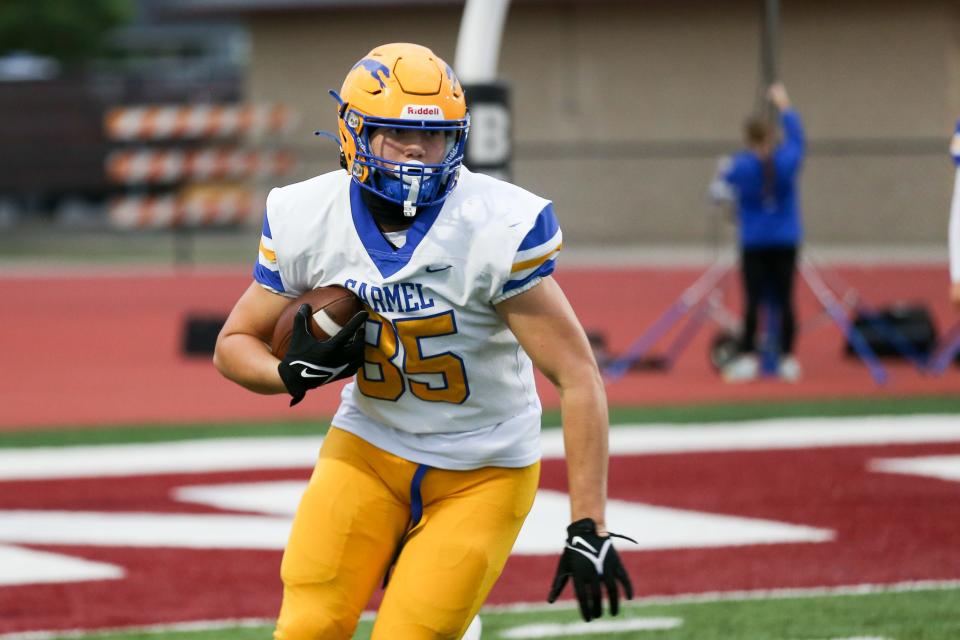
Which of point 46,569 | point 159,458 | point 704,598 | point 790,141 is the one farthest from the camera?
point 790,141

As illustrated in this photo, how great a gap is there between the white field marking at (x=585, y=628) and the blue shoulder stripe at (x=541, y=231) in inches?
77.8

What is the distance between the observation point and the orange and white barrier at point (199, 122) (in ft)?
84.8

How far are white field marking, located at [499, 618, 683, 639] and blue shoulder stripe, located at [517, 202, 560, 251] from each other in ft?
6.48

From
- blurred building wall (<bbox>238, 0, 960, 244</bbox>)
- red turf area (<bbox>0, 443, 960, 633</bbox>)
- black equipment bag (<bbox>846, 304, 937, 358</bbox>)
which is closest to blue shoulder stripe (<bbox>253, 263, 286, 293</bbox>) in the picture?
red turf area (<bbox>0, 443, 960, 633</bbox>)

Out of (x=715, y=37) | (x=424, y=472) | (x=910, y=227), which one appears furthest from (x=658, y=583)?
(x=715, y=37)

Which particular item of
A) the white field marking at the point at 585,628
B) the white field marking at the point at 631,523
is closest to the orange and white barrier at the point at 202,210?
the white field marking at the point at 631,523

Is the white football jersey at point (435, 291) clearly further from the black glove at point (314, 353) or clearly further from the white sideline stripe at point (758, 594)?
the white sideline stripe at point (758, 594)

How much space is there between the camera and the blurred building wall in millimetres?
23094

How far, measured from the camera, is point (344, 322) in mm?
4070

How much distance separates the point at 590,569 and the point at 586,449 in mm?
283

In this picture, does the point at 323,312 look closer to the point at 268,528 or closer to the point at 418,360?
the point at 418,360

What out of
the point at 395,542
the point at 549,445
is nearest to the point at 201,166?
the point at 549,445

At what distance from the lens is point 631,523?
24.5 feet

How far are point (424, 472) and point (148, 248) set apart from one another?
939 inches
